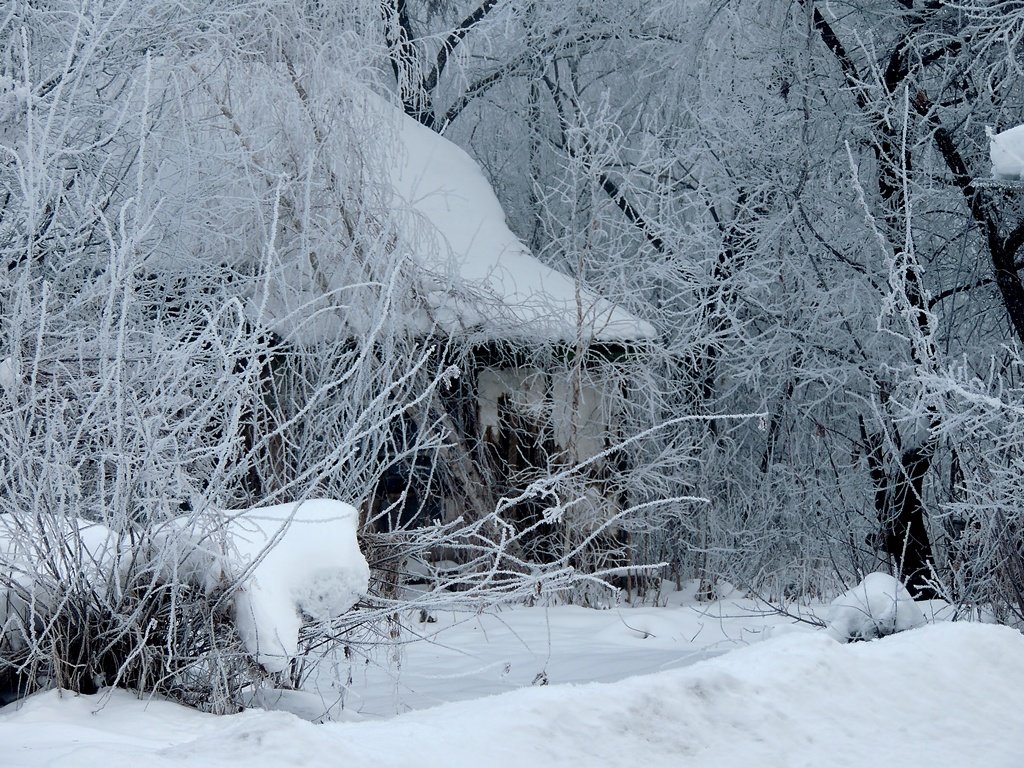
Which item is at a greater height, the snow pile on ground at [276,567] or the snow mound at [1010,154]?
the snow mound at [1010,154]

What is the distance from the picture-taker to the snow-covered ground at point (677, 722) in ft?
6.87

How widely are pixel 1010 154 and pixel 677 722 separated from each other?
3.02 metres

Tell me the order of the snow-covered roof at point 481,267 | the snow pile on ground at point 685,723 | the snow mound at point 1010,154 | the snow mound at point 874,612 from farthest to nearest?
the snow-covered roof at point 481,267 → the snow mound at point 874,612 → the snow mound at point 1010,154 → the snow pile on ground at point 685,723

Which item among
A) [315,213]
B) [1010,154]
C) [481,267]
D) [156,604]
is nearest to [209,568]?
[156,604]

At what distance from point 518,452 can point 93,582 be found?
6.57 meters

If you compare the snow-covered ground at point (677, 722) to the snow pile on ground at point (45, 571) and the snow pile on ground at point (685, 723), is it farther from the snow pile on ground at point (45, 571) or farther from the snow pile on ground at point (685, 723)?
the snow pile on ground at point (45, 571)

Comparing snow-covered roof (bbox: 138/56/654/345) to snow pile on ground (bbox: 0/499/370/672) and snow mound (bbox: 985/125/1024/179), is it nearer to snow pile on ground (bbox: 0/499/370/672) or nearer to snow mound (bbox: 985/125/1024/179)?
snow pile on ground (bbox: 0/499/370/672)

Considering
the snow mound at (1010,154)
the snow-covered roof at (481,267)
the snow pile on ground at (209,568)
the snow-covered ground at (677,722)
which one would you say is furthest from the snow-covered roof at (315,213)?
the snow-covered ground at (677,722)

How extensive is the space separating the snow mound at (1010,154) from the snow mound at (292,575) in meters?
2.83

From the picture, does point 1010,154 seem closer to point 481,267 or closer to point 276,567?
point 276,567

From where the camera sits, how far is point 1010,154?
14.8ft

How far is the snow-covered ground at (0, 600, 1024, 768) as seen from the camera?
209 cm

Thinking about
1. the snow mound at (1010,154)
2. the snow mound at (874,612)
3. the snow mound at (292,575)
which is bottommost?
the snow mound at (874,612)

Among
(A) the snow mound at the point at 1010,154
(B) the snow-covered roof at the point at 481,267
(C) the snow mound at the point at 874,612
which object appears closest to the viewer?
(A) the snow mound at the point at 1010,154
